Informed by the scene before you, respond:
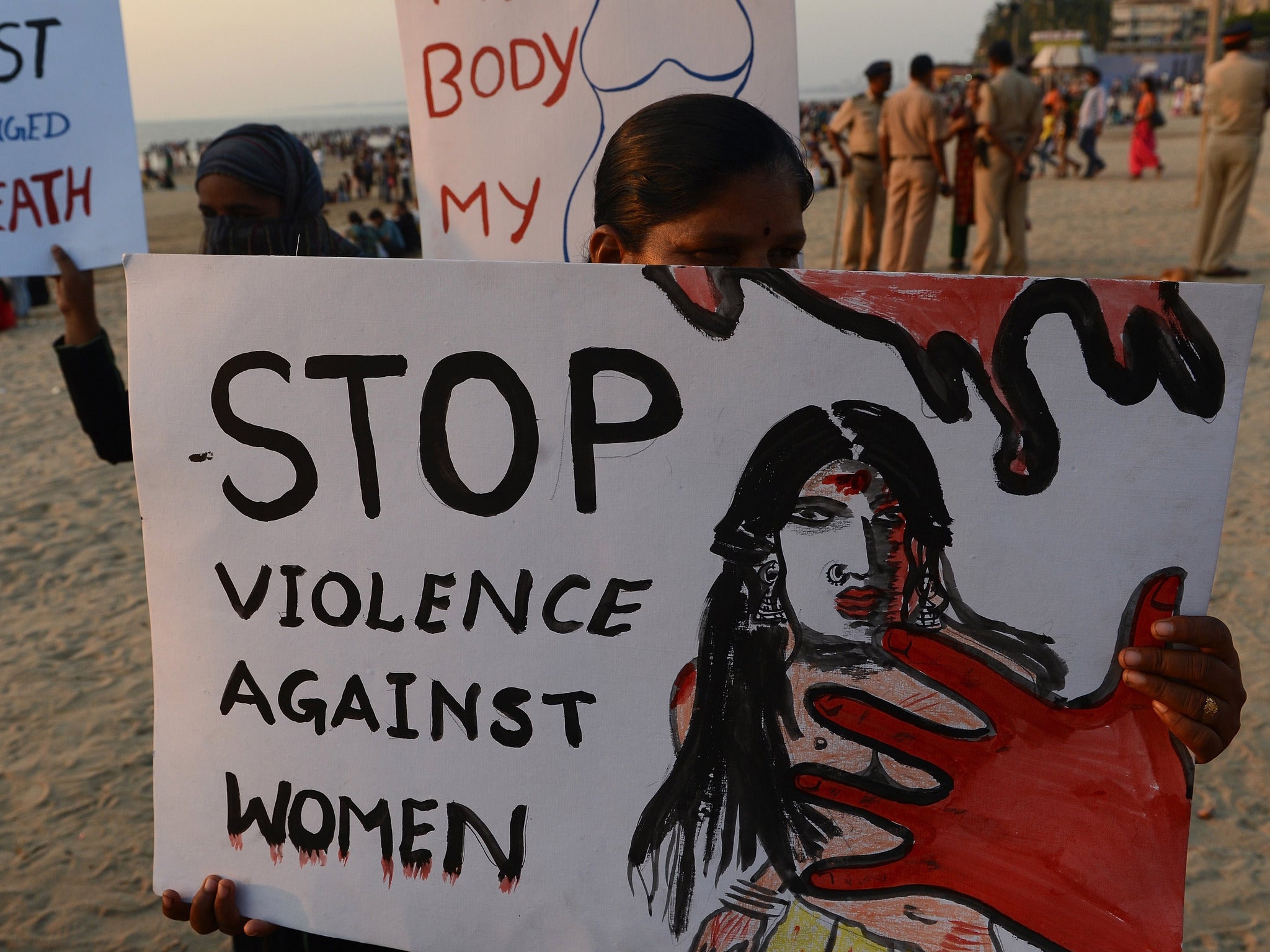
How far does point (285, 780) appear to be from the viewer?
115cm

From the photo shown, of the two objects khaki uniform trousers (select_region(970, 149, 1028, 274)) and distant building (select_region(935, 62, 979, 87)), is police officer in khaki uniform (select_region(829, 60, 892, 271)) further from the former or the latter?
distant building (select_region(935, 62, 979, 87))

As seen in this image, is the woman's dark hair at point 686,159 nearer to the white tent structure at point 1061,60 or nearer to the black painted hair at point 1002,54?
the black painted hair at point 1002,54

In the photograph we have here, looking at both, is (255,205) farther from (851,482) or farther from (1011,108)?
(1011,108)

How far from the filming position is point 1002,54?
761 centimetres

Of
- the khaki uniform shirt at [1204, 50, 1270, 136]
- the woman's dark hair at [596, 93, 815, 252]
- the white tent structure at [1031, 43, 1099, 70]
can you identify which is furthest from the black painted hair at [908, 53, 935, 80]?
the white tent structure at [1031, 43, 1099, 70]

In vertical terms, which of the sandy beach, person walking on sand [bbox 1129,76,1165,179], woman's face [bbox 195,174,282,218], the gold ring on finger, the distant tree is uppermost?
the distant tree

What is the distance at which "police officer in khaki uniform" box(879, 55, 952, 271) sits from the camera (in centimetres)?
759

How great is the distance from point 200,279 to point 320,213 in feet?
4.54

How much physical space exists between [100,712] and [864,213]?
23.6ft

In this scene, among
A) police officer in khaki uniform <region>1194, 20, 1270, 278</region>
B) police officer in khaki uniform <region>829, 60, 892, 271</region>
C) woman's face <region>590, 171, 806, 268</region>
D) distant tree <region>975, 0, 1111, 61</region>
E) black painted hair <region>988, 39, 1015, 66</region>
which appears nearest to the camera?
woman's face <region>590, 171, 806, 268</region>

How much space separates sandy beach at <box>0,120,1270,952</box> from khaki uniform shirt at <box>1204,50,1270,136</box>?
186 cm

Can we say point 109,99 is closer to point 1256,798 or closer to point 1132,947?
point 1132,947

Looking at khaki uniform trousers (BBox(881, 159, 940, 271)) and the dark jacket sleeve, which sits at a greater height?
khaki uniform trousers (BBox(881, 159, 940, 271))

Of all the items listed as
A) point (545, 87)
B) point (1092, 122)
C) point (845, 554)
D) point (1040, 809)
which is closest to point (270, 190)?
point (545, 87)
